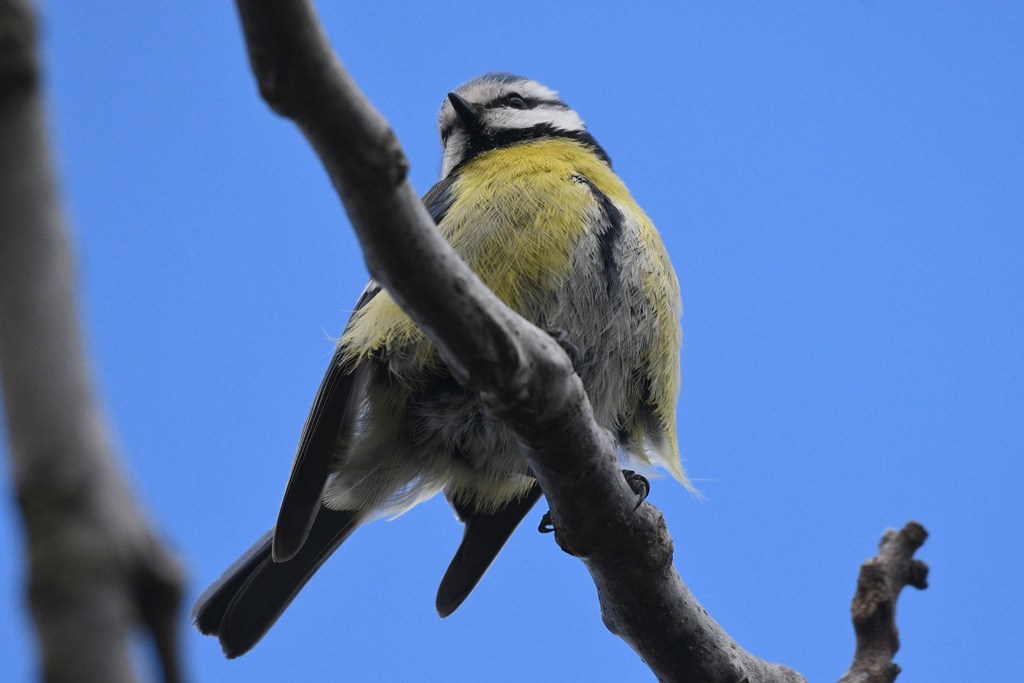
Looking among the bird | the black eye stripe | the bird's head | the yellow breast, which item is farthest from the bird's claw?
the black eye stripe

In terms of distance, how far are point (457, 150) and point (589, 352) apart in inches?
62.6

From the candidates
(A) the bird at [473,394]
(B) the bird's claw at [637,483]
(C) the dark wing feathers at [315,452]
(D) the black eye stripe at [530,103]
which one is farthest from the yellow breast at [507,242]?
(D) the black eye stripe at [530,103]

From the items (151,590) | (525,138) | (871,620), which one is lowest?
(151,590)

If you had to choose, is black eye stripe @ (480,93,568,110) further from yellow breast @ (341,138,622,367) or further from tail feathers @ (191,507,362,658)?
tail feathers @ (191,507,362,658)

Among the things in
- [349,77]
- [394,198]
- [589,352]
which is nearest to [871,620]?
[589,352]

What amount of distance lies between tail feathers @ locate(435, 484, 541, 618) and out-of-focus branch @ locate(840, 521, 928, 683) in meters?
1.27

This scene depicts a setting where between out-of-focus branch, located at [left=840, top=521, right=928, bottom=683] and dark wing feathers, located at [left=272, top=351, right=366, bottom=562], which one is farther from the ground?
dark wing feathers, located at [left=272, top=351, right=366, bottom=562]

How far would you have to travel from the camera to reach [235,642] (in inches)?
144

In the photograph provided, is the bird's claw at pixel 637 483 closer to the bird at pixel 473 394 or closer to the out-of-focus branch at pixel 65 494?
the bird at pixel 473 394

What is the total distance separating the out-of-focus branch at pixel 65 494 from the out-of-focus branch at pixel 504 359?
0.80 meters

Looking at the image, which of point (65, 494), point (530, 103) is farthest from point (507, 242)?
point (65, 494)

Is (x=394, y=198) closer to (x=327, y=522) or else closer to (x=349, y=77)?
(x=349, y=77)

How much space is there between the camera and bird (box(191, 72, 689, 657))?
10.6 ft

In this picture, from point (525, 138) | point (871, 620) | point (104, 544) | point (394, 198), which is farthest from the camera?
point (525, 138)
